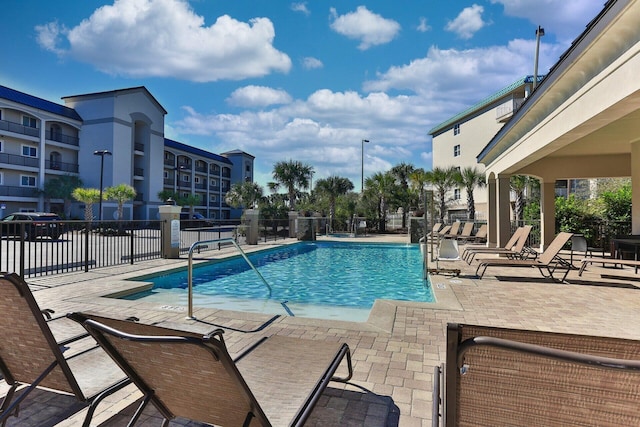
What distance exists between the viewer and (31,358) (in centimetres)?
203

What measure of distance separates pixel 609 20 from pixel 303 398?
Answer: 17.6 ft

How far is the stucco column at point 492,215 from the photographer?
1362 centimetres

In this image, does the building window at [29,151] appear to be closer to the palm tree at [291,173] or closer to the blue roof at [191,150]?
the blue roof at [191,150]

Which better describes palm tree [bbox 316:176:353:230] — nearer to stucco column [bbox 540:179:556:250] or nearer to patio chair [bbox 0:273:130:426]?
stucco column [bbox 540:179:556:250]

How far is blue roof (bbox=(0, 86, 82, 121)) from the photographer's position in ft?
99.1

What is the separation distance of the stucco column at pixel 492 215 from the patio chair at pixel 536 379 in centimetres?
1330

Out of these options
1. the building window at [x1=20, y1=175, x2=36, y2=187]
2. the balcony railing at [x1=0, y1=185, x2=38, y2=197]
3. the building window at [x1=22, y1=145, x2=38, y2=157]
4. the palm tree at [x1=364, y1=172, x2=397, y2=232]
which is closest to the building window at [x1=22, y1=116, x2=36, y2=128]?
the building window at [x1=22, y1=145, x2=38, y2=157]

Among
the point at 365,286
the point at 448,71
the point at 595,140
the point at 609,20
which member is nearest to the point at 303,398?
the point at 609,20

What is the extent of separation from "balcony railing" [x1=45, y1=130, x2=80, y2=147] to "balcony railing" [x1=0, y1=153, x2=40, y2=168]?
8.65ft

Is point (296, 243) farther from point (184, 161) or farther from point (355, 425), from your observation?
point (184, 161)

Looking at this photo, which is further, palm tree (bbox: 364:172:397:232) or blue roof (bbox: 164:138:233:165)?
blue roof (bbox: 164:138:233:165)

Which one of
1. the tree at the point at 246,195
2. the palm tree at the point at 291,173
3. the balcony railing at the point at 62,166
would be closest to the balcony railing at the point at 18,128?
the balcony railing at the point at 62,166

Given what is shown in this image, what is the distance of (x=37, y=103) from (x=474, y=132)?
127 feet

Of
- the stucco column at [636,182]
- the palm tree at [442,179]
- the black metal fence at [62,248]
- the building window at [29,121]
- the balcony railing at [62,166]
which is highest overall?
the building window at [29,121]
